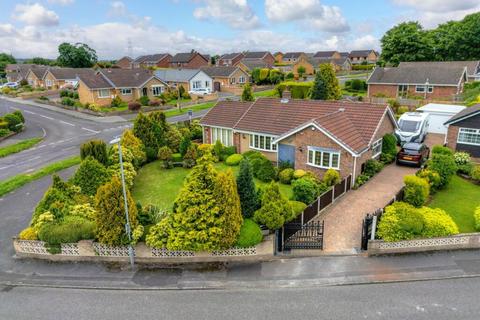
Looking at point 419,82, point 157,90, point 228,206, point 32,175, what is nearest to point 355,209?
point 228,206

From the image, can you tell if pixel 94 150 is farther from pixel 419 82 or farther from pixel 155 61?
pixel 155 61

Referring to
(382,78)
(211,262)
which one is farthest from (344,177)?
(382,78)

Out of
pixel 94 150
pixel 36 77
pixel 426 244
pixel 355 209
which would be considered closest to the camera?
pixel 426 244

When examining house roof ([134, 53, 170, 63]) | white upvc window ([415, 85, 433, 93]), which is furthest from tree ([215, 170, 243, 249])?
house roof ([134, 53, 170, 63])

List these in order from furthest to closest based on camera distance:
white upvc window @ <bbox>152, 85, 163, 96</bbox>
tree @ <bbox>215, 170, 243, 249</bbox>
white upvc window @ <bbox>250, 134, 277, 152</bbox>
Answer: white upvc window @ <bbox>152, 85, 163, 96</bbox>, white upvc window @ <bbox>250, 134, 277, 152</bbox>, tree @ <bbox>215, 170, 243, 249</bbox>

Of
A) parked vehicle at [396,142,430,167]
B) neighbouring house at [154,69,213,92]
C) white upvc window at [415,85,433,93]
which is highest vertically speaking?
neighbouring house at [154,69,213,92]

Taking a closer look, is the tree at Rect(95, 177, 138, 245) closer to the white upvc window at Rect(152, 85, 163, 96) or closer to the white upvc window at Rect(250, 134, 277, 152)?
the white upvc window at Rect(250, 134, 277, 152)
